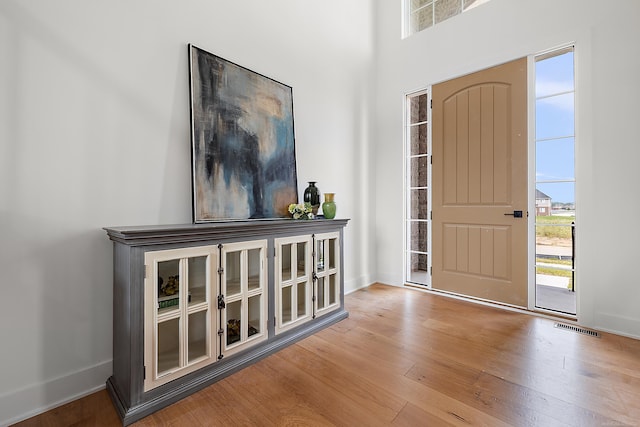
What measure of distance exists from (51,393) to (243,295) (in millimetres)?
1050

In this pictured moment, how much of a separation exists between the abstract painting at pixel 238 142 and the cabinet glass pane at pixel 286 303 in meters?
0.65

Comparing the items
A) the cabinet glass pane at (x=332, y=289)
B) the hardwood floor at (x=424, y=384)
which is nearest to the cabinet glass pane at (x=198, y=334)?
the hardwood floor at (x=424, y=384)

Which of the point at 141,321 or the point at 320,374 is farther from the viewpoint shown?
the point at 320,374

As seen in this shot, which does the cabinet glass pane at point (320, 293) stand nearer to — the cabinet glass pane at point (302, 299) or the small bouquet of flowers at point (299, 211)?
the cabinet glass pane at point (302, 299)

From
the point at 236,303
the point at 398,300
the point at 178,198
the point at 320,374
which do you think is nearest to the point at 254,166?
the point at 178,198

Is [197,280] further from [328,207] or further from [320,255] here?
[328,207]

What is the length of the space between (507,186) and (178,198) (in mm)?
3029

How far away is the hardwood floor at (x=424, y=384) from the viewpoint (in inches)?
54.6

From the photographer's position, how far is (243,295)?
185 cm

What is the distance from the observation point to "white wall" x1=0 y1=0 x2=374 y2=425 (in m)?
1.39

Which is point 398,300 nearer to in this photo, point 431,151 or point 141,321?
point 431,151

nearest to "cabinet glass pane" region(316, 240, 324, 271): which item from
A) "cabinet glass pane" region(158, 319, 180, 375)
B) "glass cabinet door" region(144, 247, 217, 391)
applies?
"glass cabinet door" region(144, 247, 217, 391)

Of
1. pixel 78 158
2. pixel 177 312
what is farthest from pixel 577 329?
pixel 78 158

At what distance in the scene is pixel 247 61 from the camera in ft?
7.82
